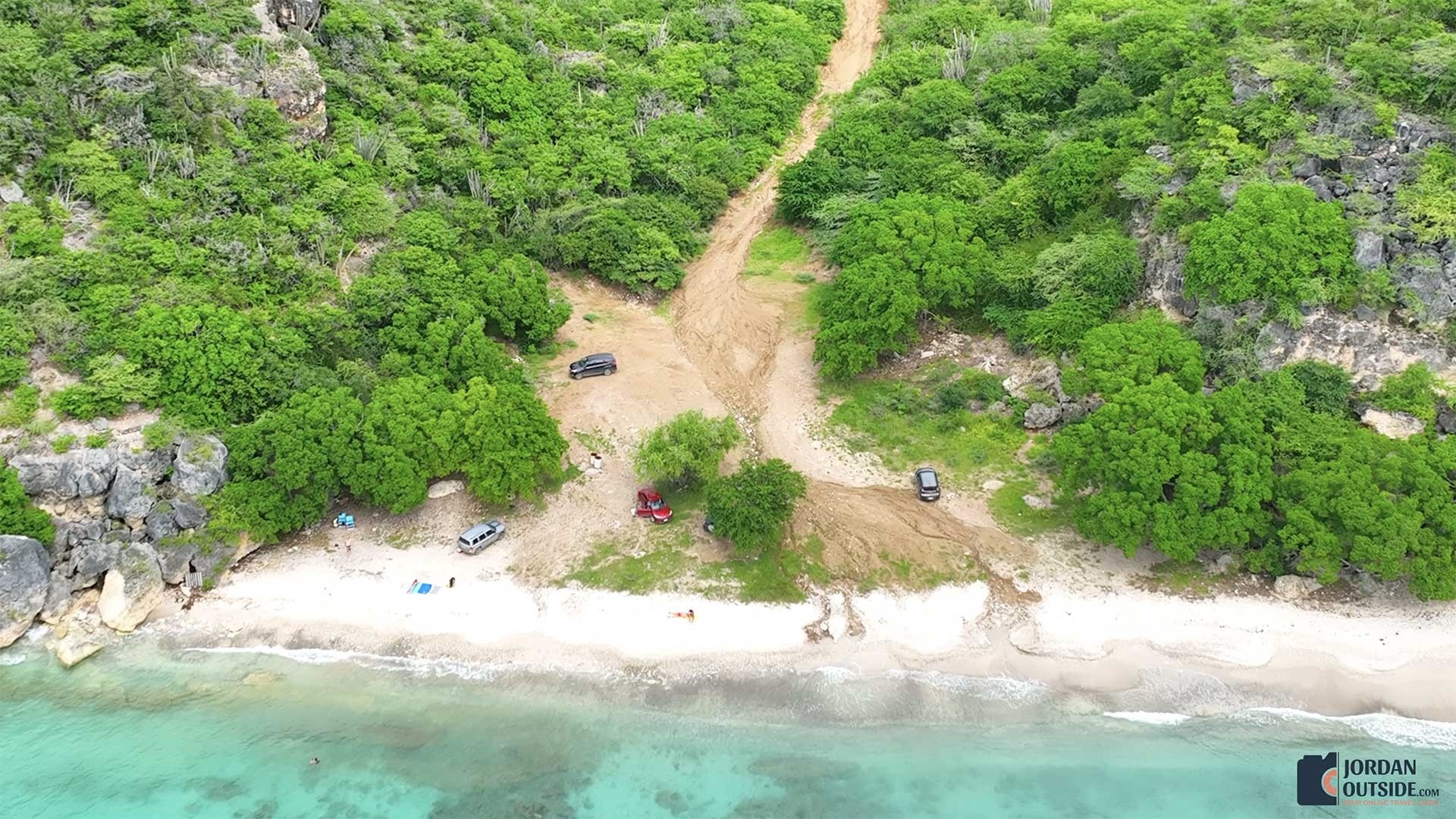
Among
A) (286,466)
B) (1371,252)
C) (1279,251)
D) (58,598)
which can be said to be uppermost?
(1371,252)

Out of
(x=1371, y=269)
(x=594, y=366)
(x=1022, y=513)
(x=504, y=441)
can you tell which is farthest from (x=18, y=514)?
(x=1371, y=269)

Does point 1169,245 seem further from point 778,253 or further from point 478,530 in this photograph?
point 478,530

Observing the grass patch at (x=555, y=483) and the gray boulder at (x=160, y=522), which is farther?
the grass patch at (x=555, y=483)

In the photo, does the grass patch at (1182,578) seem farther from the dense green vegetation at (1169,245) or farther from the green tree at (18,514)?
the green tree at (18,514)

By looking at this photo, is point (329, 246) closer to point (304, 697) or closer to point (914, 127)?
point (304, 697)

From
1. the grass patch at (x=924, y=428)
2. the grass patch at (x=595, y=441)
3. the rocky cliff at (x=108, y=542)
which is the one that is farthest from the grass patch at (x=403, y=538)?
the grass patch at (x=924, y=428)

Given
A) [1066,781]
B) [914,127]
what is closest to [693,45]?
[914,127]
